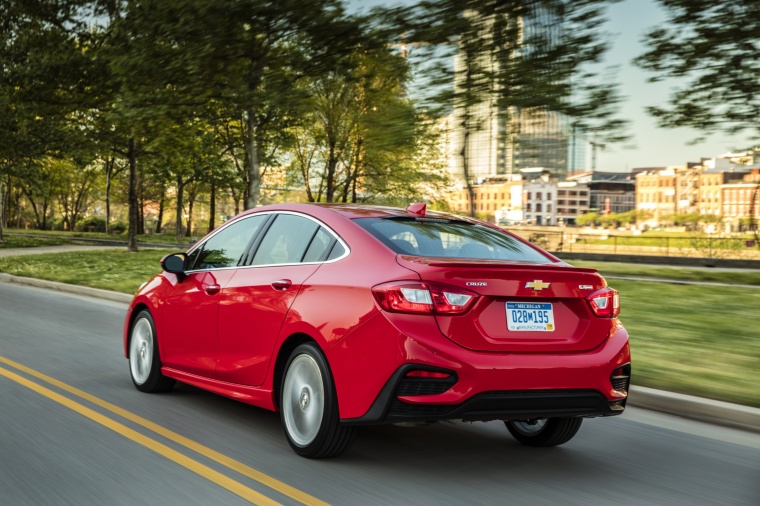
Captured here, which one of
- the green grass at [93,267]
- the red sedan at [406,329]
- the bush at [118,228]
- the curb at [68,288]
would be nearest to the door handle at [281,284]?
the red sedan at [406,329]

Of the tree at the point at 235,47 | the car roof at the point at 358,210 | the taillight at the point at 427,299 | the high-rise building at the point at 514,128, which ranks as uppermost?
the tree at the point at 235,47

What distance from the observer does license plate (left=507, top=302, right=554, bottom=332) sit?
15.4 ft

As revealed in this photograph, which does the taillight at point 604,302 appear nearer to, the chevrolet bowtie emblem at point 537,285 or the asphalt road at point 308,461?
the chevrolet bowtie emblem at point 537,285

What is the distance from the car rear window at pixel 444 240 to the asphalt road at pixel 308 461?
3.99 feet

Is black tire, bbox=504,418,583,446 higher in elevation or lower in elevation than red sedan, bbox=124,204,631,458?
lower

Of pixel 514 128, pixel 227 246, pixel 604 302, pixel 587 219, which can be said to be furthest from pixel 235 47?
pixel 587 219

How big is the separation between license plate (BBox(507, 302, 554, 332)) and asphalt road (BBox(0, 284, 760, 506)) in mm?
838

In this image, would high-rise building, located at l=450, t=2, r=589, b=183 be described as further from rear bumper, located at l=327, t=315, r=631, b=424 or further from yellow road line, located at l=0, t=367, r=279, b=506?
yellow road line, located at l=0, t=367, r=279, b=506

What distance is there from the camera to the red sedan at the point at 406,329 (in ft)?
14.8

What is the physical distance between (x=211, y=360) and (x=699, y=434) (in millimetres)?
3433

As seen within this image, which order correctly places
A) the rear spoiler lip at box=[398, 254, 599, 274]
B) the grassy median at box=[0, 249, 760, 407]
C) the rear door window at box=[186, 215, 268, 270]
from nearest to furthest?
the rear spoiler lip at box=[398, 254, 599, 274], the rear door window at box=[186, 215, 268, 270], the grassy median at box=[0, 249, 760, 407]

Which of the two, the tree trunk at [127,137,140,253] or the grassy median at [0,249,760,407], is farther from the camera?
the tree trunk at [127,137,140,253]

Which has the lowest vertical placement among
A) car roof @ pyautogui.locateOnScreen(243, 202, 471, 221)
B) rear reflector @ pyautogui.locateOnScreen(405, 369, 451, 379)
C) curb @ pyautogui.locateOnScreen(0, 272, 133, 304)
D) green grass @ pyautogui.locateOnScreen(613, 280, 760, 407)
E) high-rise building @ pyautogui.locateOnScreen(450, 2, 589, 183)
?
curb @ pyautogui.locateOnScreen(0, 272, 133, 304)

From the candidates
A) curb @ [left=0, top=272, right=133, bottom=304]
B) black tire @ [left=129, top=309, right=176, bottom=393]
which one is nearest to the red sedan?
black tire @ [left=129, top=309, right=176, bottom=393]
